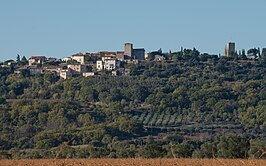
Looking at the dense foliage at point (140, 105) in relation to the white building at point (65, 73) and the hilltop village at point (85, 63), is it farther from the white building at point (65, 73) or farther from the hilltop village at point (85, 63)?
the hilltop village at point (85, 63)

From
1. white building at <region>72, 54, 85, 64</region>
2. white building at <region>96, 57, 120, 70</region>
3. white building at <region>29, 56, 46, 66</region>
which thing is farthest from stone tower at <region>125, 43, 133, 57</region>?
white building at <region>29, 56, 46, 66</region>

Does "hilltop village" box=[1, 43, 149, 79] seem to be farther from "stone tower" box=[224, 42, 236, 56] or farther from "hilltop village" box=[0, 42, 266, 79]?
"stone tower" box=[224, 42, 236, 56]

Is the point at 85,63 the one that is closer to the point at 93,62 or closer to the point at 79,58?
the point at 93,62

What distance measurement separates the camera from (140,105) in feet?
279

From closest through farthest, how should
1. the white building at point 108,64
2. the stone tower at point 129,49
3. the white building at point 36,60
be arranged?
the white building at point 108,64
the white building at point 36,60
the stone tower at point 129,49

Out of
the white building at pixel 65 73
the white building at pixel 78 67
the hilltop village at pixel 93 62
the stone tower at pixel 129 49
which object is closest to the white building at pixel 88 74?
the hilltop village at pixel 93 62

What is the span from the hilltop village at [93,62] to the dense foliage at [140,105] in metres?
2.49

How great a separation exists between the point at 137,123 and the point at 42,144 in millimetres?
12897

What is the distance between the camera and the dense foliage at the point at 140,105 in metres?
61.1

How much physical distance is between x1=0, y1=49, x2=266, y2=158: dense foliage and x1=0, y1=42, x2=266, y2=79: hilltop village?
2.49 m

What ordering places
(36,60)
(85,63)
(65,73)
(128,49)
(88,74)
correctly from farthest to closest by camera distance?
(128,49) < (36,60) < (85,63) < (65,73) < (88,74)

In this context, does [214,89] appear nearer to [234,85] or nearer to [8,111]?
[234,85]

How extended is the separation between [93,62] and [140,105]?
34.2m

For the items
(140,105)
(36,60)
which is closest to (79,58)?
(36,60)
